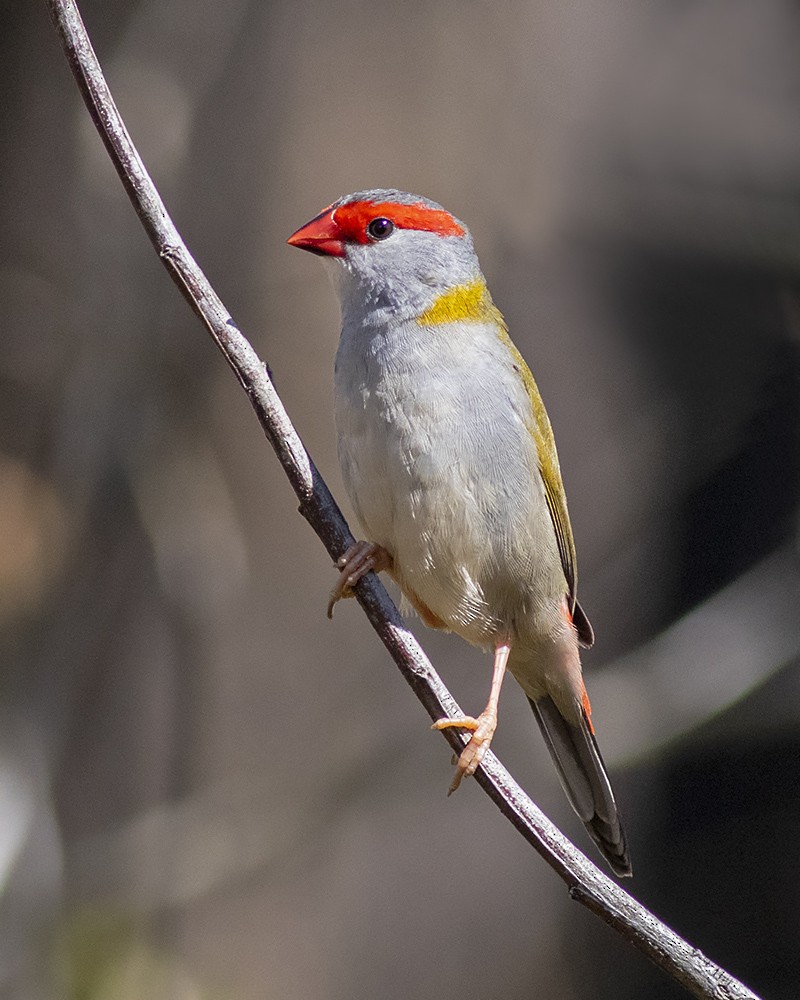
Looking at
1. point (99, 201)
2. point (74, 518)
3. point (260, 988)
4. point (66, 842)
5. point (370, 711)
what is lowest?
point (260, 988)

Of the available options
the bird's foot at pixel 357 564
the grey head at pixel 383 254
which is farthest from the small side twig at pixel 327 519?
the grey head at pixel 383 254

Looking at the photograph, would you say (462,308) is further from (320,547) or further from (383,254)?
(320,547)

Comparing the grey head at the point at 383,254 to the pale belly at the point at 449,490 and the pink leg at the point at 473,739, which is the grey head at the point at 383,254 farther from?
the pink leg at the point at 473,739

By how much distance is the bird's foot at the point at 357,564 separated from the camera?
2.91 m

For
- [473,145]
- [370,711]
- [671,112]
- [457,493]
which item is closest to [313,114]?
[473,145]

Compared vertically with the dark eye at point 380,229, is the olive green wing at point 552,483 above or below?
below

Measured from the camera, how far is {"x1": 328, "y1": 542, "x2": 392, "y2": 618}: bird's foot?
291cm

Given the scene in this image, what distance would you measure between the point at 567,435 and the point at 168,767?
253 cm

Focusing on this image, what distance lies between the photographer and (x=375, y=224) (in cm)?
344

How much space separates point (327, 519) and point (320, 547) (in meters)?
3.18

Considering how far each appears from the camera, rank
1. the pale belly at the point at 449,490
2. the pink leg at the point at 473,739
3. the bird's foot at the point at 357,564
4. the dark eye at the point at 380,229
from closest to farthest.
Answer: the pink leg at the point at 473,739 → the bird's foot at the point at 357,564 → the pale belly at the point at 449,490 → the dark eye at the point at 380,229

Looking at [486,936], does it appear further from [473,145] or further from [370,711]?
[473,145]

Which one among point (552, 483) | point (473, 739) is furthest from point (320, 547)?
point (473, 739)

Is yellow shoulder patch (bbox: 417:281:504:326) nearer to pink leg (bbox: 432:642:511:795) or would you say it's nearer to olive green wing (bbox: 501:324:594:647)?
olive green wing (bbox: 501:324:594:647)
